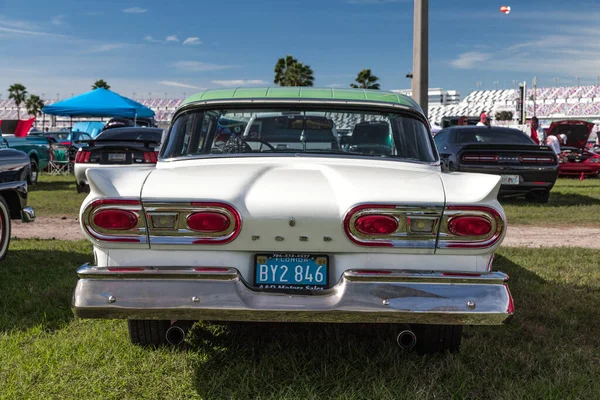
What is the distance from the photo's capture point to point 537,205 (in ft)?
37.5

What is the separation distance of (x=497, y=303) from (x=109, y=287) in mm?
1737

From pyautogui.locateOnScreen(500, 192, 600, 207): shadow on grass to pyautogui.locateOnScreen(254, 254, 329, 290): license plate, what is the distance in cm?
929

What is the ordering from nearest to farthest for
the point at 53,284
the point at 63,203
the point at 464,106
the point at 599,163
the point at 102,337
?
the point at 102,337
the point at 53,284
the point at 63,203
the point at 599,163
the point at 464,106

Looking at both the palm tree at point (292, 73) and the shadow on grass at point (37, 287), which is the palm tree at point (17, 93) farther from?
the shadow on grass at point (37, 287)

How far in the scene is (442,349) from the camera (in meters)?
3.61

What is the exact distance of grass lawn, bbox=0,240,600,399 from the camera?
3197 mm

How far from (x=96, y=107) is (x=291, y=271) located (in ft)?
57.0

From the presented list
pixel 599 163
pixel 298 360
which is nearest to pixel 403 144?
pixel 298 360

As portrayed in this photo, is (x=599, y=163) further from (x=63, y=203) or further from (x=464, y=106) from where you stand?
(x=464, y=106)

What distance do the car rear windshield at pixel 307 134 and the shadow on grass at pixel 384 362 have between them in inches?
44.5

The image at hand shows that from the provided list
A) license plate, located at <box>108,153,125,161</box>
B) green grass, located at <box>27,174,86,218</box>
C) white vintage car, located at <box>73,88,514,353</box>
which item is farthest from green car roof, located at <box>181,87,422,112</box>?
license plate, located at <box>108,153,125,161</box>

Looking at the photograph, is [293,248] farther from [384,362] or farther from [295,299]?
[384,362]

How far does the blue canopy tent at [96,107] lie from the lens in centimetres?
1905

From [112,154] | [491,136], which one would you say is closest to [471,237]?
[491,136]
